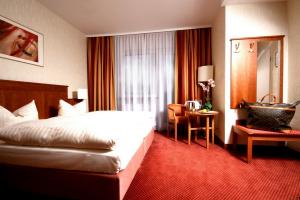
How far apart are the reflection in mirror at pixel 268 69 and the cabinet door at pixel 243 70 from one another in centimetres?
10

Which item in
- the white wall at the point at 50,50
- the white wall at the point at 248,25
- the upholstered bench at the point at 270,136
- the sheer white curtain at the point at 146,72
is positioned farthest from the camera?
the sheer white curtain at the point at 146,72

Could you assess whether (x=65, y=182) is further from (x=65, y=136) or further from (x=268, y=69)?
(x=268, y=69)

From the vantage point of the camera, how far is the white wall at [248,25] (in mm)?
2590

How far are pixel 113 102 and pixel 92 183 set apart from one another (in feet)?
10.1

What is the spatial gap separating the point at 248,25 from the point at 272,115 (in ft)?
5.50

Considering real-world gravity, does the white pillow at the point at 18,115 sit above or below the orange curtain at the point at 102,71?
below

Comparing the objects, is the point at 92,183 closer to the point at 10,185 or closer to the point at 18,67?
the point at 10,185

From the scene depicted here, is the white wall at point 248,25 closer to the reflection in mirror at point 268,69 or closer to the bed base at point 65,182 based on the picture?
the reflection in mirror at point 268,69

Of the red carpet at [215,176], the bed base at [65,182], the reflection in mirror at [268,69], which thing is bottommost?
the red carpet at [215,176]

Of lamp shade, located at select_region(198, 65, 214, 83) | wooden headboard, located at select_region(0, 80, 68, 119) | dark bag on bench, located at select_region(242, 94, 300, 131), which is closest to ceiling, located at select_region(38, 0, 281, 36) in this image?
lamp shade, located at select_region(198, 65, 214, 83)

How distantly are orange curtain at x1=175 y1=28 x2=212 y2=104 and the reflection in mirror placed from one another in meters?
1.22

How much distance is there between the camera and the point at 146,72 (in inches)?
161

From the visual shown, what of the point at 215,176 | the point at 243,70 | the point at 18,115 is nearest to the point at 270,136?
the point at 215,176

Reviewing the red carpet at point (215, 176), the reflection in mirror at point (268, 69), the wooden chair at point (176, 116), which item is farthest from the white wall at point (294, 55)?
the wooden chair at point (176, 116)
